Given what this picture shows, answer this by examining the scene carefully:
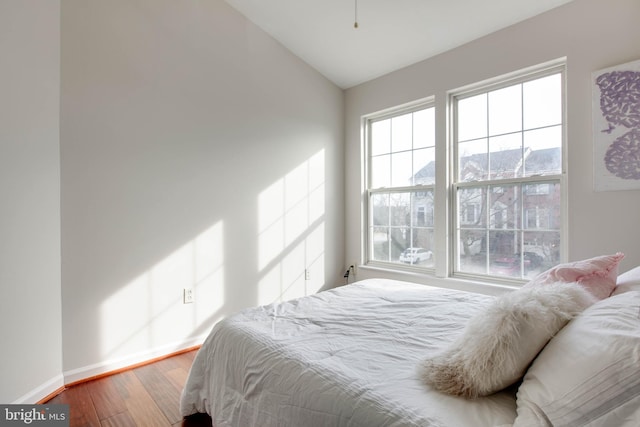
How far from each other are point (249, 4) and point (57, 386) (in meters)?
3.15

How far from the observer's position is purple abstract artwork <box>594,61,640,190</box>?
198 centimetres

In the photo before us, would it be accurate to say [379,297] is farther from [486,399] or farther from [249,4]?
[249,4]

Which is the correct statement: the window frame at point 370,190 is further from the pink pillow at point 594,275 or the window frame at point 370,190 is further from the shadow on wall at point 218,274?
the pink pillow at point 594,275

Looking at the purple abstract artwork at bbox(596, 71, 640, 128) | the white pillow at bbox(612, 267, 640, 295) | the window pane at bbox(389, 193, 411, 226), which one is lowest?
the white pillow at bbox(612, 267, 640, 295)

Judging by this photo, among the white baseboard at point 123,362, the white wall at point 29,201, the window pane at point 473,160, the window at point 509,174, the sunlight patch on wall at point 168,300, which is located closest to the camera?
the white wall at point 29,201

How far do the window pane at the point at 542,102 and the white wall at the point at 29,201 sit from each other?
327 centimetres

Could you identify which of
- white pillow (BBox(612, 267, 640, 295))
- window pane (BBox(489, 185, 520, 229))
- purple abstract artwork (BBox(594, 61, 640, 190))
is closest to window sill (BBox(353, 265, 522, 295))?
window pane (BBox(489, 185, 520, 229))

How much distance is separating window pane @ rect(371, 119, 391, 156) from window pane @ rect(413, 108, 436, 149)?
0.32m

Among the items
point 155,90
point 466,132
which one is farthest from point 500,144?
point 155,90

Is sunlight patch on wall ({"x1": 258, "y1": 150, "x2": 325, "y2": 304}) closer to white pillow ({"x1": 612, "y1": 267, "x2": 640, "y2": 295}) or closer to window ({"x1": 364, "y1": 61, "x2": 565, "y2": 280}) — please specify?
window ({"x1": 364, "y1": 61, "x2": 565, "y2": 280})

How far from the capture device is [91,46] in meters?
2.20

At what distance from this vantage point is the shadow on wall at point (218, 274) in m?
2.37

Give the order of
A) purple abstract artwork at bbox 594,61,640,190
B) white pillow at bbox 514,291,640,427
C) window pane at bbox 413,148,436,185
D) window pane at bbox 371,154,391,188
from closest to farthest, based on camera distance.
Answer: white pillow at bbox 514,291,640,427 < purple abstract artwork at bbox 594,61,640,190 < window pane at bbox 413,148,436,185 < window pane at bbox 371,154,391,188

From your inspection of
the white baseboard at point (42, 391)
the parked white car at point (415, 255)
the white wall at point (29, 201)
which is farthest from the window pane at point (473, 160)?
the white baseboard at point (42, 391)
